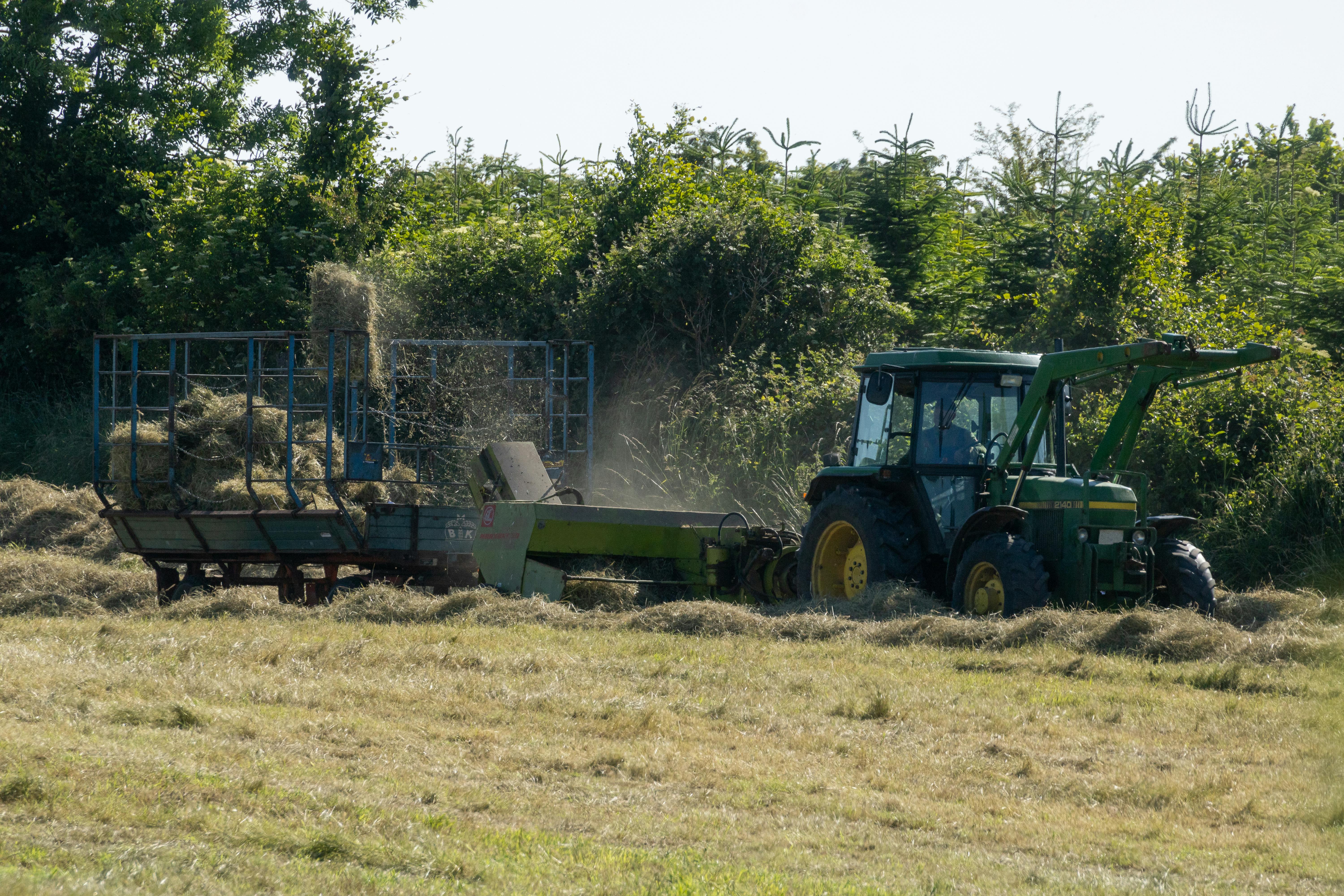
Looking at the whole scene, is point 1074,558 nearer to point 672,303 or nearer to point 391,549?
point 391,549

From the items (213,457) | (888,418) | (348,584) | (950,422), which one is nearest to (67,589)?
(213,457)

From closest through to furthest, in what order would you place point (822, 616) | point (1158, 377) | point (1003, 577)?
1. point (1003, 577)
2. point (1158, 377)
3. point (822, 616)

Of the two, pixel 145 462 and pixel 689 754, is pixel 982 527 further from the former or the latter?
pixel 145 462

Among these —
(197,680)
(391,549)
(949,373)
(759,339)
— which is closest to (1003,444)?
(949,373)

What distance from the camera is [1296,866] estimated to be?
5.35 m

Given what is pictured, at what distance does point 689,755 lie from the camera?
279 inches

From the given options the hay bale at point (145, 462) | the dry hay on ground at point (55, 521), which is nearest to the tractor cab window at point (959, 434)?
the hay bale at point (145, 462)

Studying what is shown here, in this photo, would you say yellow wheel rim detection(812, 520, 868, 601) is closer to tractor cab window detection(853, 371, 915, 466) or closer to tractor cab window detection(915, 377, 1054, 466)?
tractor cab window detection(853, 371, 915, 466)

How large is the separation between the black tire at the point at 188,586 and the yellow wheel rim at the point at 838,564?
6287mm

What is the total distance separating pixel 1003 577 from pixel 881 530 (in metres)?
1.37

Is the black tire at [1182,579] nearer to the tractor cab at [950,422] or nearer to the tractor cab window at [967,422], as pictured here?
the tractor cab at [950,422]

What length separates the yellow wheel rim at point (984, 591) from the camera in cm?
1140

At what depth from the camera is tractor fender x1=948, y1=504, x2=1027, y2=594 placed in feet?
37.6

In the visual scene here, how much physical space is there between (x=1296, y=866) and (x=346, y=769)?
394 cm
